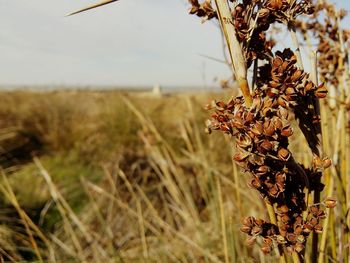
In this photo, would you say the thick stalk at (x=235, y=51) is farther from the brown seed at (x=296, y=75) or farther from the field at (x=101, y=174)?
the field at (x=101, y=174)

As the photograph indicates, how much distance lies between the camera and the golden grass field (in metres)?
1.79

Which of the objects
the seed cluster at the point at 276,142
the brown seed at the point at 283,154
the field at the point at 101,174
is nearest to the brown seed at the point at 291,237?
the seed cluster at the point at 276,142

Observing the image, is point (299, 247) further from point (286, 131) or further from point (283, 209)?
point (286, 131)

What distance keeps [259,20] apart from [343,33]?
62 cm

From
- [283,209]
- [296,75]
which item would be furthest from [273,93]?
[283,209]

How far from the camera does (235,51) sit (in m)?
0.53

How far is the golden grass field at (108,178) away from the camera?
5.88ft

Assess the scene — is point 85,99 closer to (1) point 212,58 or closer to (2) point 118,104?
(2) point 118,104

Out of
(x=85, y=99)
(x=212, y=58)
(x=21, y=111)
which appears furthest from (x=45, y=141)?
(x=212, y=58)

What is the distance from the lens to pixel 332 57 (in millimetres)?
1121

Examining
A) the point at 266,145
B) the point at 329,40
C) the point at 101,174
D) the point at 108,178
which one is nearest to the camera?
the point at 266,145

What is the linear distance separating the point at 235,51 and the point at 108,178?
5.80 feet

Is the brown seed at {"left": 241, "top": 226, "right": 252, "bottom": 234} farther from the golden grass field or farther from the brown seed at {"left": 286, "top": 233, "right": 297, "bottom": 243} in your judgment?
the golden grass field

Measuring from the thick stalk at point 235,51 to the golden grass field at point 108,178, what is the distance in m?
0.54
